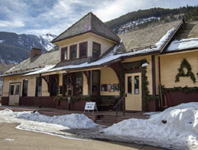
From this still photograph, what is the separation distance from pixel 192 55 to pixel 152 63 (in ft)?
6.93

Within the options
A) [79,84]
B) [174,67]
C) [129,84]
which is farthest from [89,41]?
[174,67]

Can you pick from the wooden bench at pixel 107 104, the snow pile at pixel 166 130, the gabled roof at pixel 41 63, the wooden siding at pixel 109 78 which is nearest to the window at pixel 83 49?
the wooden siding at pixel 109 78

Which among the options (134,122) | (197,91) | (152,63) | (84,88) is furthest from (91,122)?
(197,91)

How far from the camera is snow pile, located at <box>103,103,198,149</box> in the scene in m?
6.15

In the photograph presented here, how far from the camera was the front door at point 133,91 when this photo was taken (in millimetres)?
11745

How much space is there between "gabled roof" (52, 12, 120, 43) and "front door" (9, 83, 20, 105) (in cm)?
841

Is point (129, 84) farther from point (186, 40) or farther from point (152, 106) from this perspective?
point (186, 40)

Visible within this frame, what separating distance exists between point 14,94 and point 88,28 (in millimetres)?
12648

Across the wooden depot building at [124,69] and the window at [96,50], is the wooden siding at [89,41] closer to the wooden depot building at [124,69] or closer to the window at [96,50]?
the wooden depot building at [124,69]

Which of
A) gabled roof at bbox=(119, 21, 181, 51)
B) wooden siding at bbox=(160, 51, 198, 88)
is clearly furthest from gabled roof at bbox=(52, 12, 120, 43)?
wooden siding at bbox=(160, 51, 198, 88)

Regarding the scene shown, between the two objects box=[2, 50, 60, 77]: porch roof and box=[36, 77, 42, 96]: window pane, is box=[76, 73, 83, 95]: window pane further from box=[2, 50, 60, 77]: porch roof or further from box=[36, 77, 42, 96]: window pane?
box=[36, 77, 42, 96]: window pane

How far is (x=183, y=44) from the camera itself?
10.8m

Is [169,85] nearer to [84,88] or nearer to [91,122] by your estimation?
[91,122]

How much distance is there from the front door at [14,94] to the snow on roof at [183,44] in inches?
653
